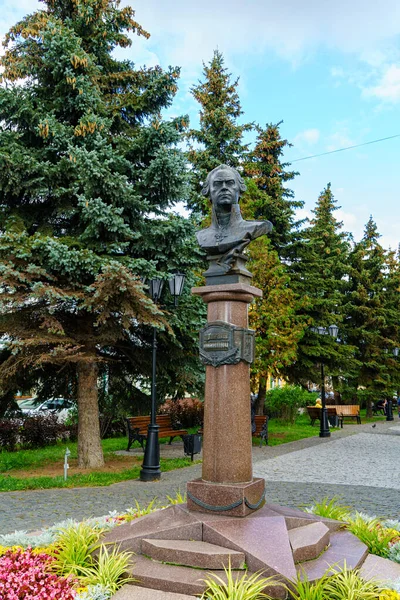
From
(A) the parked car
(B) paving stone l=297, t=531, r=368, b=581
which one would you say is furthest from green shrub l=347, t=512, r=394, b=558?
(A) the parked car

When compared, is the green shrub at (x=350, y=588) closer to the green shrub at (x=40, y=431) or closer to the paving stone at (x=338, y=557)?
the paving stone at (x=338, y=557)

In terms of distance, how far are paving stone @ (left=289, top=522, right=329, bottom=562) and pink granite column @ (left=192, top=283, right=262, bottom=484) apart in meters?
0.72

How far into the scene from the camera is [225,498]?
505cm

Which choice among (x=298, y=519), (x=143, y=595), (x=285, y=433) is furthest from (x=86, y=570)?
(x=285, y=433)

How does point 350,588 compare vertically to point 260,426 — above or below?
below

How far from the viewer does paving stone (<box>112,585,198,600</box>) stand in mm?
4007

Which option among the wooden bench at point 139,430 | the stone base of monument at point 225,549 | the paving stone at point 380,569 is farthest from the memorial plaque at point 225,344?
the wooden bench at point 139,430

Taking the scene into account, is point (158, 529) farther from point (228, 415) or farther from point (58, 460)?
point (58, 460)

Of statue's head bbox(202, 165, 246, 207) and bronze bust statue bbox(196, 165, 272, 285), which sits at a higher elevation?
statue's head bbox(202, 165, 246, 207)

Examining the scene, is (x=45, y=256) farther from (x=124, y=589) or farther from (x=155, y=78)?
(x=124, y=589)

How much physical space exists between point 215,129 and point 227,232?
1659 cm

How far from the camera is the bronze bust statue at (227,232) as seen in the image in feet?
18.9

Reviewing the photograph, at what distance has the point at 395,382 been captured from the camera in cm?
2788

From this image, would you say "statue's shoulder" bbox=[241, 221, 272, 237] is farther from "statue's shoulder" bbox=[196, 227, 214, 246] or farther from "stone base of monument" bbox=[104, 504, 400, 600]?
"stone base of monument" bbox=[104, 504, 400, 600]
